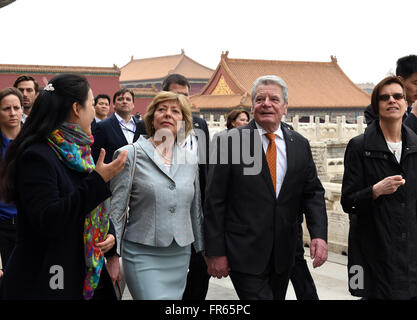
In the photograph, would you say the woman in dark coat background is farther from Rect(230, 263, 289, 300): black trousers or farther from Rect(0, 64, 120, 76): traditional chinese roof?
Rect(0, 64, 120, 76): traditional chinese roof

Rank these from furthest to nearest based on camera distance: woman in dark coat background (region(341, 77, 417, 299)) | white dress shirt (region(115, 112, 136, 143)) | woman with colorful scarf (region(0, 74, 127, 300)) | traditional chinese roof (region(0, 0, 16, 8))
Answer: traditional chinese roof (region(0, 0, 16, 8)) → white dress shirt (region(115, 112, 136, 143)) → woman in dark coat background (region(341, 77, 417, 299)) → woman with colorful scarf (region(0, 74, 127, 300))

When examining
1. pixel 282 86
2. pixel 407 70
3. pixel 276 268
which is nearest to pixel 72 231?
pixel 276 268

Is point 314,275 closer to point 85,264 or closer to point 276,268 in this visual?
point 276,268

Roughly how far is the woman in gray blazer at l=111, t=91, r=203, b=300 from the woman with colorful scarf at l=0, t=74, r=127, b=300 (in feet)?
1.70

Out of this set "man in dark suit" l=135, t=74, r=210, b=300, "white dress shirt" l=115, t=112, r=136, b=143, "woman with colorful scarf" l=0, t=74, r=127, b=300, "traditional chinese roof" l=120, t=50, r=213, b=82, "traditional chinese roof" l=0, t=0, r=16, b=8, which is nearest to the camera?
"woman with colorful scarf" l=0, t=74, r=127, b=300

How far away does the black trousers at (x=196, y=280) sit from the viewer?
3.76 m

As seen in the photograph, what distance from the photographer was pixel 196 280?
382 cm

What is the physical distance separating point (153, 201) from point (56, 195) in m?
0.85

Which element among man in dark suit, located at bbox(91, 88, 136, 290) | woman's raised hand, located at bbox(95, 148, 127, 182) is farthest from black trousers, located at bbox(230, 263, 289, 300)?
man in dark suit, located at bbox(91, 88, 136, 290)

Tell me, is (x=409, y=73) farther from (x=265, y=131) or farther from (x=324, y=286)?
(x=324, y=286)

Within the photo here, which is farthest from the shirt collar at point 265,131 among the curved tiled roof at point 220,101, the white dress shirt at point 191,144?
the curved tiled roof at point 220,101

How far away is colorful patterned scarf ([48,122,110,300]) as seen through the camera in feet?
8.11

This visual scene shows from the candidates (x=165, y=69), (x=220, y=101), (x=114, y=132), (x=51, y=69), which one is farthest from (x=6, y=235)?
(x=165, y=69)

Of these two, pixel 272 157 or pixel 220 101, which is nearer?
pixel 272 157
